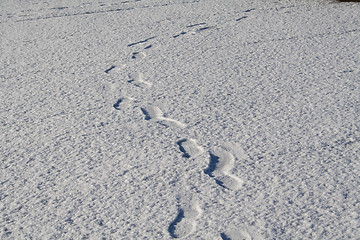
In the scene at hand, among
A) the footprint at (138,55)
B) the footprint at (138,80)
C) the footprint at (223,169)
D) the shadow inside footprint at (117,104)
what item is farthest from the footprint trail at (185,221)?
the footprint at (138,55)

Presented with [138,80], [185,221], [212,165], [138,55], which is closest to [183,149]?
[212,165]

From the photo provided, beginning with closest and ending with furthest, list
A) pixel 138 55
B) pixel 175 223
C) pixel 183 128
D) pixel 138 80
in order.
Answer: pixel 175 223 → pixel 183 128 → pixel 138 80 → pixel 138 55

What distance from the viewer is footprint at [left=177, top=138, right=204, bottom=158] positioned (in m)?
1.50

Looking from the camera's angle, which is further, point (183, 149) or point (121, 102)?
point (121, 102)

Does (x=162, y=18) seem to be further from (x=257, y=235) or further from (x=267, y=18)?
(x=257, y=235)

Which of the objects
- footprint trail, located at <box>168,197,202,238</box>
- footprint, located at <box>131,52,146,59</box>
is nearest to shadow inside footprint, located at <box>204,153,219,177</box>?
footprint trail, located at <box>168,197,202,238</box>

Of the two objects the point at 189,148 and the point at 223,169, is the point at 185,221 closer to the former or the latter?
the point at 223,169

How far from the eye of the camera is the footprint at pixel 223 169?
1.33 metres

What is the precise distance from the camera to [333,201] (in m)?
1.23

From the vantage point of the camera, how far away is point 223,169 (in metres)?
1.40

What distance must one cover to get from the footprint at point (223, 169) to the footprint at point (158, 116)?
24 cm

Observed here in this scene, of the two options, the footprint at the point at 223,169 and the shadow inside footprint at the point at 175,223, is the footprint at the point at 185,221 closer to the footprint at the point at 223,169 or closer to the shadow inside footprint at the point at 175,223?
the shadow inside footprint at the point at 175,223

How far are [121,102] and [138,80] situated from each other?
0.77 feet

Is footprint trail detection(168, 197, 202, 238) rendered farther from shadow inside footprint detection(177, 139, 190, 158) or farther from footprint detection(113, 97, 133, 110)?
footprint detection(113, 97, 133, 110)
